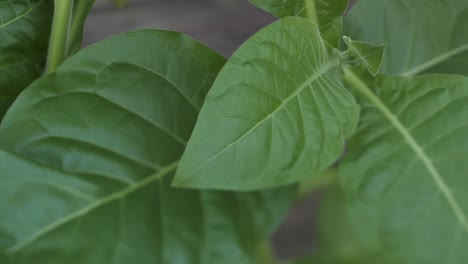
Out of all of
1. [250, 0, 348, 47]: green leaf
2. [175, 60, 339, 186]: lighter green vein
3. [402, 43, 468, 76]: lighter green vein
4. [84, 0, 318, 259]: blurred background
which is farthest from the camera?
[84, 0, 318, 259]: blurred background

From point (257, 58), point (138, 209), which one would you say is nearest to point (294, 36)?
point (257, 58)

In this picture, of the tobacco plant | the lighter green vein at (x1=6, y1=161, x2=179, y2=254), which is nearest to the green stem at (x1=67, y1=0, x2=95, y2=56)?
the tobacco plant

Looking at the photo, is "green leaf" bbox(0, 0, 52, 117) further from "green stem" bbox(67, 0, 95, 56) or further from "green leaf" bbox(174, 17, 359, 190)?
"green leaf" bbox(174, 17, 359, 190)

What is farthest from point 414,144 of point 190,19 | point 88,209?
point 190,19

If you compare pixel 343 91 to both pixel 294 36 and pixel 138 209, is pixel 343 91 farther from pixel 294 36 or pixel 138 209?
pixel 138 209

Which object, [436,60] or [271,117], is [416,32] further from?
[271,117]

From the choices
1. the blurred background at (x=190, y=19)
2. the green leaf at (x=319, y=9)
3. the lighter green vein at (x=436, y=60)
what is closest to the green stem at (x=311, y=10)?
the green leaf at (x=319, y=9)

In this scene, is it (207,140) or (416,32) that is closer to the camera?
(207,140)
